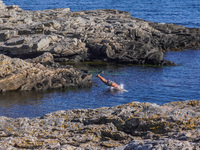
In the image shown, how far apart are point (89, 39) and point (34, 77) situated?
925 inches

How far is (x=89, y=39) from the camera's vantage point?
203 ft

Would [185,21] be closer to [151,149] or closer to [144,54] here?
[144,54]

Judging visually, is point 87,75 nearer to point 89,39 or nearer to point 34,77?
point 34,77

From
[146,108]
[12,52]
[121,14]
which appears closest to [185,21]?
[121,14]

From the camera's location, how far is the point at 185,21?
105 m

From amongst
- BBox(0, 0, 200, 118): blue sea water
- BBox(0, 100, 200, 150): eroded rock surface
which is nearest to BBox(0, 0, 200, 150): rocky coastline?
BBox(0, 100, 200, 150): eroded rock surface

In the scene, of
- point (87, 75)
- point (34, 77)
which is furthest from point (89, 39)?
point (34, 77)

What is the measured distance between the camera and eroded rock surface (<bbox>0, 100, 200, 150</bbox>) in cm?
975

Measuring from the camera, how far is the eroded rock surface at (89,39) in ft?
186

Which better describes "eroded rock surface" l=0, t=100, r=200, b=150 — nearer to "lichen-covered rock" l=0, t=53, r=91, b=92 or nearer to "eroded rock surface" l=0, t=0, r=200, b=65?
"lichen-covered rock" l=0, t=53, r=91, b=92

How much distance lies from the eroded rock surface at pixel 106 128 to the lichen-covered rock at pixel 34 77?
1103 inches

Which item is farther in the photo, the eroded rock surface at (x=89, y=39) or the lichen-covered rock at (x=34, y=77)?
the eroded rock surface at (x=89, y=39)

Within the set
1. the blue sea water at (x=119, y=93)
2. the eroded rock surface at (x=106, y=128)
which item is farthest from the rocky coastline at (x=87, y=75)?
the blue sea water at (x=119, y=93)

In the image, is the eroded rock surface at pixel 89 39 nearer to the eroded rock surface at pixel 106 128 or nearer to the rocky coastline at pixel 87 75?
the rocky coastline at pixel 87 75
